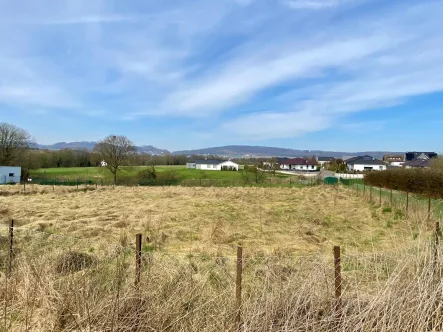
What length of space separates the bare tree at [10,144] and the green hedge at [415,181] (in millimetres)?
48535

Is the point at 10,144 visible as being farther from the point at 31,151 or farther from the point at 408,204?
the point at 408,204

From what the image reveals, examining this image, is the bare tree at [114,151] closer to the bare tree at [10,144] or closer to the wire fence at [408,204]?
the bare tree at [10,144]

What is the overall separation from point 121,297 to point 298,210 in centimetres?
1516

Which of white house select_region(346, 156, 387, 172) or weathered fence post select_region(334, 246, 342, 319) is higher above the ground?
white house select_region(346, 156, 387, 172)

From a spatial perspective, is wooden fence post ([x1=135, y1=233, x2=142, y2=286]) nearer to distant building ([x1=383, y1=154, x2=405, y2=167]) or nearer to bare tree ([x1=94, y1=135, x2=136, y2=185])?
bare tree ([x1=94, y1=135, x2=136, y2=185])

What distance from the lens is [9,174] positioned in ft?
131

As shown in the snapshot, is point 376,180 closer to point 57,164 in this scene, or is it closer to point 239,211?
point 239,211

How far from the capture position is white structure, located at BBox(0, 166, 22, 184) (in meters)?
38.1

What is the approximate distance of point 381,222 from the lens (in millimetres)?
13797

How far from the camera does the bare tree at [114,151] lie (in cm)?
4556

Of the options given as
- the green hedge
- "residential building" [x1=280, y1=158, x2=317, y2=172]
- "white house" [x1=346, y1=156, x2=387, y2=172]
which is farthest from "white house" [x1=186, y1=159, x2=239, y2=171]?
the green hedge

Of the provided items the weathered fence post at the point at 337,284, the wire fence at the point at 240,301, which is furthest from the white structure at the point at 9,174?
the weathered fence post at the point at 337,284

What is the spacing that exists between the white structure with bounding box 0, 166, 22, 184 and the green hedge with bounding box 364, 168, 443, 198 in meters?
41.3

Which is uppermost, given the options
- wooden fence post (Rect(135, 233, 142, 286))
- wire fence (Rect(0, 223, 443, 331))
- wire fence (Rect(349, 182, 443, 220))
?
wooden fence post (Rect(135, 233, 142, 286))
